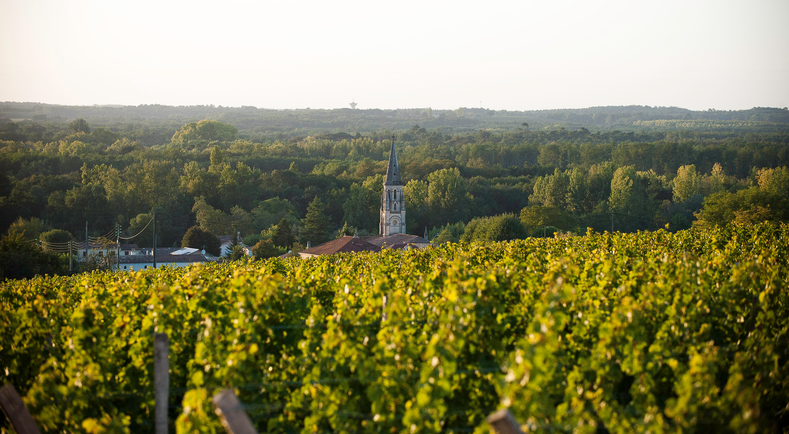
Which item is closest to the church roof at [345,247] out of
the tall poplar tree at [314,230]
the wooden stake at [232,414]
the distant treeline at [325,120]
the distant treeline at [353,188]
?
the tall poplar tree at [314,230]

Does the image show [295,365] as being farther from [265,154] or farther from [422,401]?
[265,154]

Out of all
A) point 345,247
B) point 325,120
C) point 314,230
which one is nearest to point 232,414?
point 345,247

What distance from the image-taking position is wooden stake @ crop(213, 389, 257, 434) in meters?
3.86

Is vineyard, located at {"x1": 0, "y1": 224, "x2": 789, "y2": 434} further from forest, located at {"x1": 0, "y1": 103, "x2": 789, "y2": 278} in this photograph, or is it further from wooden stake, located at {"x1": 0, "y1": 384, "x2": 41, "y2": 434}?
forest, located at {"x1": 0, "y1": 103, "x2": 789, "y2": 278}

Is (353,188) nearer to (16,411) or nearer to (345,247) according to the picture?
(345,247)

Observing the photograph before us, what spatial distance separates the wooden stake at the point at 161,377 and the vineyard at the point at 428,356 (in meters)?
0.21

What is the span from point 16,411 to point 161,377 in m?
1.11

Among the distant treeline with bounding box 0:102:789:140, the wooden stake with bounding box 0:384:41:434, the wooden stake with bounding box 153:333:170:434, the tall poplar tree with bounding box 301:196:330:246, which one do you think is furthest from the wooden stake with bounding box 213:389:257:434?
the distant treeline with bounding box 0:102:789:140

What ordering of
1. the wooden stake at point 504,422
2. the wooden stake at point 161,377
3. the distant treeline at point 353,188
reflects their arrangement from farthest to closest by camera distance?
the distant treeline at point 353,188 → the wooden stake at point 161,377 → the wooden stake at point 504,422

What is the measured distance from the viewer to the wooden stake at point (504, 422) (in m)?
3.59

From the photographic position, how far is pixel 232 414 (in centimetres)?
390

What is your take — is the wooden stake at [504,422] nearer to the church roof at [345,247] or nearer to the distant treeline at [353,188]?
the church roof at [345,247]

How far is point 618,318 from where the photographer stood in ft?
18.0

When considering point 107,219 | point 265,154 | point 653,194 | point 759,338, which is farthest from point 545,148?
point 759,338
